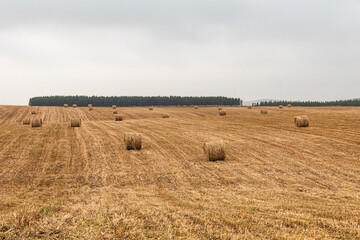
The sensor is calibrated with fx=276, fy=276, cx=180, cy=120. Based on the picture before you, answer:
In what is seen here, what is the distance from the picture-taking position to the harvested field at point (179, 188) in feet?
19.7

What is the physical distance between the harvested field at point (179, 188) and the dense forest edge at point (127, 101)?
4864 inches

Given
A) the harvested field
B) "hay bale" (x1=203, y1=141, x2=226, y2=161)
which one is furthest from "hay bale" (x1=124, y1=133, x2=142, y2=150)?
"hay bale" (x1=203, y1=141, x2=226, y2=161)

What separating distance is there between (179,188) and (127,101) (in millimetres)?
140086

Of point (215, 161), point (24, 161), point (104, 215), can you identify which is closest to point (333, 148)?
point (215, 161)

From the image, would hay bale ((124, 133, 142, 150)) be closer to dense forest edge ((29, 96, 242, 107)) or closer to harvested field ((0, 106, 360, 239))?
harvested field ((0, 106, 360, 239))

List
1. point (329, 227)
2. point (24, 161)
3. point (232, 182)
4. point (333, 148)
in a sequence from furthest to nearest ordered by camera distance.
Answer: point (333, 148), point (24, 161), point (232, 182), point (329, 227)

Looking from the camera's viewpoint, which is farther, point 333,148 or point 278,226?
point 333,148

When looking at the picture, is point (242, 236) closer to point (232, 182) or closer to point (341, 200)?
point (341, 200)

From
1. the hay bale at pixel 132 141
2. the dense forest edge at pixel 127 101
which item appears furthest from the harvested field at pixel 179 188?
the dense forest edge at pixel 127 101

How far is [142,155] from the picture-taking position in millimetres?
17453

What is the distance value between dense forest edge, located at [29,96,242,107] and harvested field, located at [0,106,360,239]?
124 metres

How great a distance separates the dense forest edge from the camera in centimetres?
14400

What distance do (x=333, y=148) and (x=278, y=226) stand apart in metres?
14.9

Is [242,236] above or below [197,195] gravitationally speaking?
above
